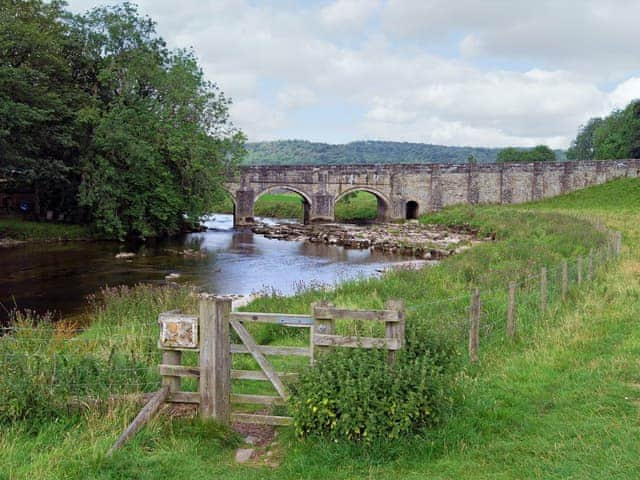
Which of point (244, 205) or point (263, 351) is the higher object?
point (244, 205)

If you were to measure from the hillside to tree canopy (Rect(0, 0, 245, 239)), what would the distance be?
358 ft

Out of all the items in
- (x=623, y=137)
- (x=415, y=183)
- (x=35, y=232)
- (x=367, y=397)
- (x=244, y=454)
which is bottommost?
(x=244, y=454)

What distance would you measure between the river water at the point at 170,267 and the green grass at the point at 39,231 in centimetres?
148

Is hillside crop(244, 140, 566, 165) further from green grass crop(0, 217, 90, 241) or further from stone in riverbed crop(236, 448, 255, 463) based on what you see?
stone in riverbed crop(236, 448, 255, 463)

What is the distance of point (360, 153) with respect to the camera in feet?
547

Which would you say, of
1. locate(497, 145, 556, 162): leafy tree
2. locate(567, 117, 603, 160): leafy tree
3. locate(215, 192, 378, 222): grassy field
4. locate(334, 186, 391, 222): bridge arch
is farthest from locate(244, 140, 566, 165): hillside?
locate(334, 186, 391, 222): bridge arch

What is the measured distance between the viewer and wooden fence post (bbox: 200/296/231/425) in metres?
5.79

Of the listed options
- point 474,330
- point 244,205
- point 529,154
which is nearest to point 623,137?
point 529,154

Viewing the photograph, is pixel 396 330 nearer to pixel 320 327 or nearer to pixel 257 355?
pixel 320 327

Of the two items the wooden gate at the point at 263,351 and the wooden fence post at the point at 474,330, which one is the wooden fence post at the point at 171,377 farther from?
the wooden fence post at the point at 474,330

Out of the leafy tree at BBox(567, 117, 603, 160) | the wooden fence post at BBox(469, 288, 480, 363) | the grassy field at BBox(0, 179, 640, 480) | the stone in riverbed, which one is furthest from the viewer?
the leafy tree at BBox(567, 117, 603, 160)

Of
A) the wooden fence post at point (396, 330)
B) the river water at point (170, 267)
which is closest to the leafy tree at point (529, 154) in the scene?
the river water at point (170, 267)

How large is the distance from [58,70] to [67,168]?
19.3 feet

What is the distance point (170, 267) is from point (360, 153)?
480ft
